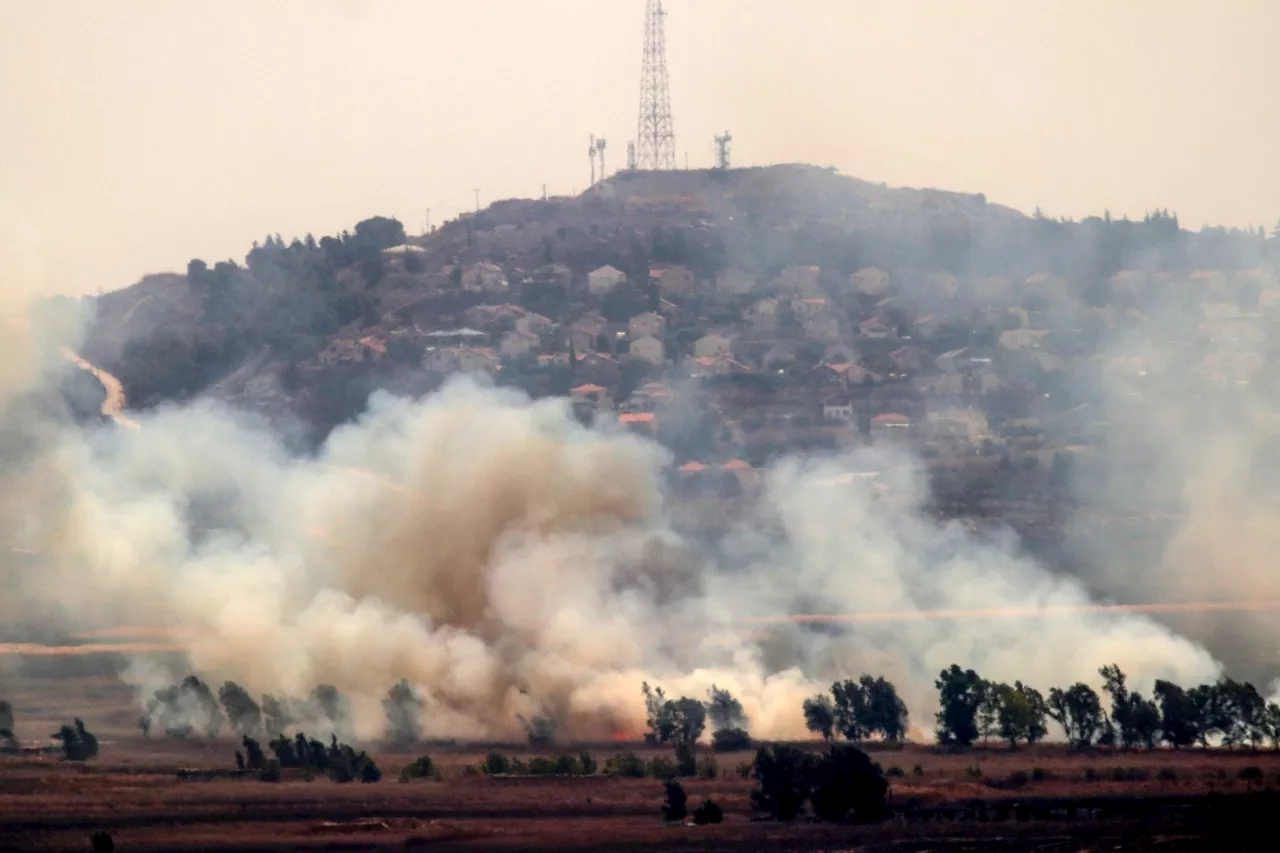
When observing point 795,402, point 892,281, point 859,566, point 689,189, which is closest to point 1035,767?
point 859,566

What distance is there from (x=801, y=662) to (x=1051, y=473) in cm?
3788

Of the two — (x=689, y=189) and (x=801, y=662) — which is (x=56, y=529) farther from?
(x=689, y=189)

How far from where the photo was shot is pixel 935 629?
314 ft

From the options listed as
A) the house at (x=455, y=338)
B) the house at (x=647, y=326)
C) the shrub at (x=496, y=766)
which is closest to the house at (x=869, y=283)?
the house at (x=647, y=326)

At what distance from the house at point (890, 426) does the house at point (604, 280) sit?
35358mm

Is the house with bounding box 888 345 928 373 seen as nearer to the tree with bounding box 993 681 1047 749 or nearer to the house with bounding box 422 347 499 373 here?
the house with bounding box 422 347 499 373

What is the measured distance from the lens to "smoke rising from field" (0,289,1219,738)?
82500 millimetres

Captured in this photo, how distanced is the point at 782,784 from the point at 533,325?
9044cm

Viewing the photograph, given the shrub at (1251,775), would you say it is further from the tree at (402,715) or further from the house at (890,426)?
the house at (890,426)

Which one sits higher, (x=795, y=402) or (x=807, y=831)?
(x=795, y=402)

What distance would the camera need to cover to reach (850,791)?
68062 mm

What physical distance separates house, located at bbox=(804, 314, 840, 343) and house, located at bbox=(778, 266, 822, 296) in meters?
7.38

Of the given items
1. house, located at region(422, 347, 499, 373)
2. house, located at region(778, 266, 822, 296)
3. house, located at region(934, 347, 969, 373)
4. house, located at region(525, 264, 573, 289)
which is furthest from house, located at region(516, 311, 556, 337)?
house, located at region(934, 347, 969, 373)

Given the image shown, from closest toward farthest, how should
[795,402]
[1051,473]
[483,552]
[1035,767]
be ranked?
[1035,767] < [483,552] < [1051,473] < [795,402]
